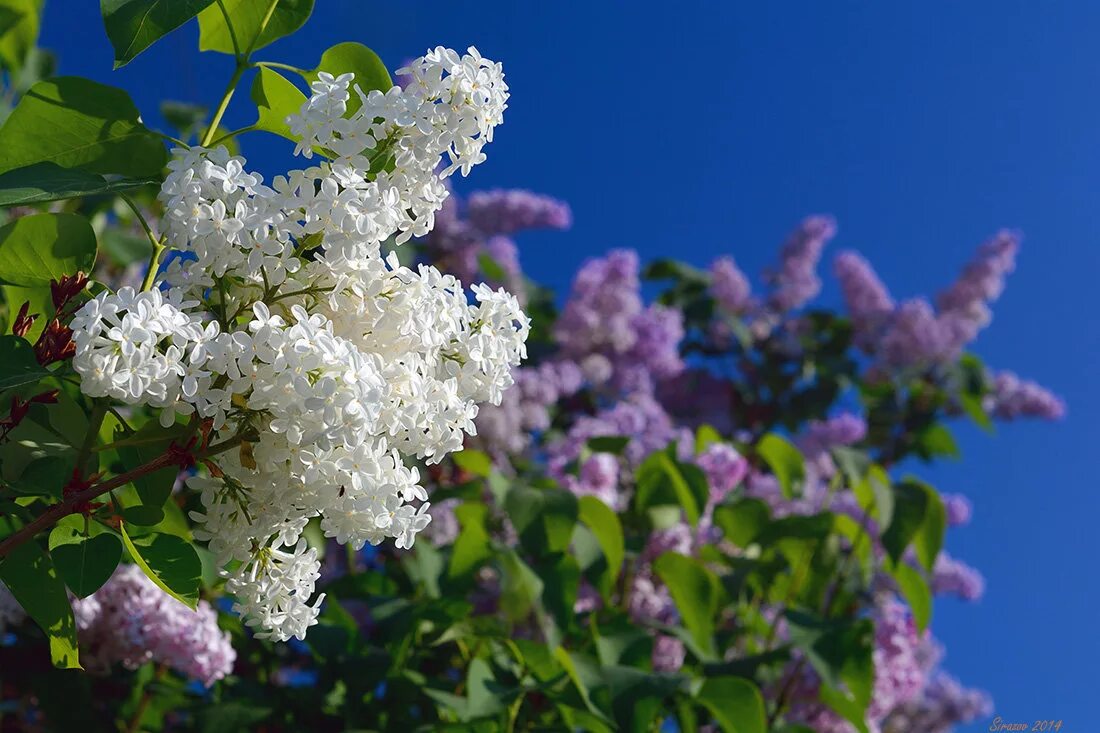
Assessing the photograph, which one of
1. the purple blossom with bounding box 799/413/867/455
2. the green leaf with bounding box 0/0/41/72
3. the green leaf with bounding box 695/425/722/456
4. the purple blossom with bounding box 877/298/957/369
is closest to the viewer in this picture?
the green leaf with bounding box 0/0/41/72

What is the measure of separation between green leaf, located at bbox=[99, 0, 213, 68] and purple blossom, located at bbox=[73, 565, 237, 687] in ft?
2.24

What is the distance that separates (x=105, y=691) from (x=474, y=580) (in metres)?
0.45

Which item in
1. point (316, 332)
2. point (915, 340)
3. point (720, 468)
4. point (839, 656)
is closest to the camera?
point (316, 332)

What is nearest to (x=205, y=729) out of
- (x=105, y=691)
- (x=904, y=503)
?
(x=105, y=691)

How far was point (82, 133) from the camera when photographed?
696 millimetres

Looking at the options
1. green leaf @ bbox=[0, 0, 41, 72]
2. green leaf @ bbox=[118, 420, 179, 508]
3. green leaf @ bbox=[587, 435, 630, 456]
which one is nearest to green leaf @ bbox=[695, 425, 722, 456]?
green leaf @ bbox=[587, 435, 630, 456]

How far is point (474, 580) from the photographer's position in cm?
136

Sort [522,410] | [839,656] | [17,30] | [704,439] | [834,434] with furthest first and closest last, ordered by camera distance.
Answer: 1. [834,434]
2. [522,410]
3. [704,439]
4. [839,656]
5. [17,30]

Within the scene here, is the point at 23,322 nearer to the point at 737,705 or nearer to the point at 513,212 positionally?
the point at 737,705

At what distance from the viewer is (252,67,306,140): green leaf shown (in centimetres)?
75

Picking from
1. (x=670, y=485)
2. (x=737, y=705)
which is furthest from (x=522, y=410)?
(x=737, y=705)

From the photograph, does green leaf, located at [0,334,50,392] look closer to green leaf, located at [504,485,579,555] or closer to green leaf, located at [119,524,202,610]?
green leaf, located at [119,524,202,610]

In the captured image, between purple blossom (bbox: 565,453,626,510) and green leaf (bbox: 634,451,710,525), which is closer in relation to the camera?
green leaf (bbox: 634,451,710,525)

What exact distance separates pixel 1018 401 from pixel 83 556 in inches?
126
